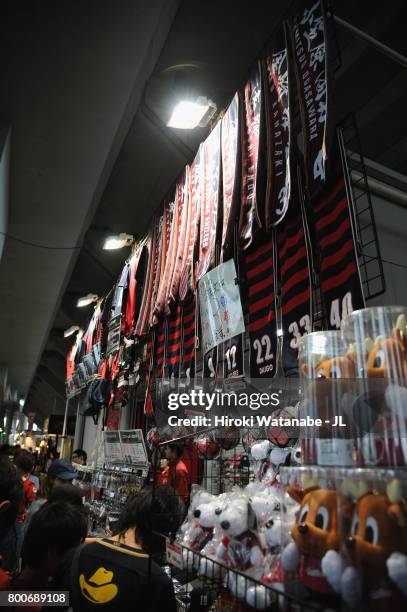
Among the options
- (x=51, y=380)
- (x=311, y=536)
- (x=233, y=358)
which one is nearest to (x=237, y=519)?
(x=311, y=536)

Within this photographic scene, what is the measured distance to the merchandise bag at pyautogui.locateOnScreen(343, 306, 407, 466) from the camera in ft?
3.33

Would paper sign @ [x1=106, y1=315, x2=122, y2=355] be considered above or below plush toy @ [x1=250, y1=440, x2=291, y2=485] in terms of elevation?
above

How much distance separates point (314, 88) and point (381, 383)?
7.39 feet

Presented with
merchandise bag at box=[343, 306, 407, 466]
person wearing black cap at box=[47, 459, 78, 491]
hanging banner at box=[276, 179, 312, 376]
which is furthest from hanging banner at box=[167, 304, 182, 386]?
merchandise bag at box=[343, 306, 407, 466]

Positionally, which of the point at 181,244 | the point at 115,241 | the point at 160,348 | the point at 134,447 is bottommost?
the point at 134,447

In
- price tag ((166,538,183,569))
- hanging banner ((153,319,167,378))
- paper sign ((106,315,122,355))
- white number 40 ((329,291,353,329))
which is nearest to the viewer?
price tag ((166,538,183,569))

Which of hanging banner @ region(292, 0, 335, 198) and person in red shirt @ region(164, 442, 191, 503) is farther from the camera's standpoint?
person in red shirt @ region(164, 442, 191, 503)

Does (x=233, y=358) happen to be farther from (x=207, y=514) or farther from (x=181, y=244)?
(x=207, y=514)

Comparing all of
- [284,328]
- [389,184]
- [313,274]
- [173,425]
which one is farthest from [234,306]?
[389,184]

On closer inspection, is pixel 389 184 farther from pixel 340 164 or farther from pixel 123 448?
pixel 123 448

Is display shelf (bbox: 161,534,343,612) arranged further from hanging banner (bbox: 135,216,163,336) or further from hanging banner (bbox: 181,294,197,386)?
hanging banner (bbox: 135,216,163,336)

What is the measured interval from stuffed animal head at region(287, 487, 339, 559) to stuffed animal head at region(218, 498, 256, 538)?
1.02 feet

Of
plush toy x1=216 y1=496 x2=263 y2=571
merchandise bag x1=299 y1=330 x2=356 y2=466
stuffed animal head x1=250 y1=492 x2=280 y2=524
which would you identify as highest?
merchandise bag x1=299 y1=330 x2=356 y2=466

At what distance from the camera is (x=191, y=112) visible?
397cm
